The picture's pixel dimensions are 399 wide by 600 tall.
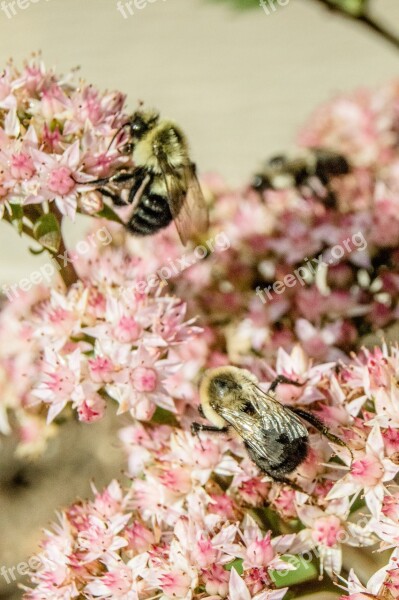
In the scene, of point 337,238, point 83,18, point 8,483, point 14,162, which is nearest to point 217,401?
point 14,162

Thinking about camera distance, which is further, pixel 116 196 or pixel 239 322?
pixel 239 322

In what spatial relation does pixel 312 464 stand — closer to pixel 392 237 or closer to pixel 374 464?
pixel 374 464

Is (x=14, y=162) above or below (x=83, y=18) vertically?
above

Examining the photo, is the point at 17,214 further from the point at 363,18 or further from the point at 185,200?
the point at 363,18

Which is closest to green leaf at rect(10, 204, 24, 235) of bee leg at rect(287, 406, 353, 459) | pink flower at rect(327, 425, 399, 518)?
bee leg at rect(287, 406, 353, 459)

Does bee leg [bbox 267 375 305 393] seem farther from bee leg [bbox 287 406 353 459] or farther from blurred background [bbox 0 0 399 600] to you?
blurred background [bbox 0 0 399 600]

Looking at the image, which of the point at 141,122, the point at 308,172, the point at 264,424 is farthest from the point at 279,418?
the point at 308,172

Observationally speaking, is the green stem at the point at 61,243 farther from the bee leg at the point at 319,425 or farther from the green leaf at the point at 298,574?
the green leaf at the point at 298,574
